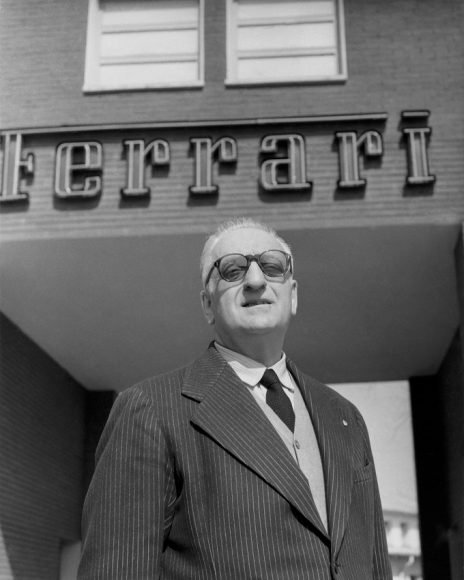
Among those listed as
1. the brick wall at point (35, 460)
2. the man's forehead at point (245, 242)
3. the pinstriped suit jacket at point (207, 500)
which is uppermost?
the brick wall at point (35, 460)

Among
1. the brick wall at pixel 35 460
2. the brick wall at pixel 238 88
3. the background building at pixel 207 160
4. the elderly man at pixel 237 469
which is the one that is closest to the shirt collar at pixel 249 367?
the elderly man at pixel 237 469

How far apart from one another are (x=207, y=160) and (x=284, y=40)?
5.58 ft

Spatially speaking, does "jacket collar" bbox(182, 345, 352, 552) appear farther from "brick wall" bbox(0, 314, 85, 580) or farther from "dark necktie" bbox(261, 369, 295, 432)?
"brick wall" bbox(0, 314, 85, 580)

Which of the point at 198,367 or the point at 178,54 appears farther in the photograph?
the point at 178,54

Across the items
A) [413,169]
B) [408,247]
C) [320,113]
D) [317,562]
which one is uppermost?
[320,113]

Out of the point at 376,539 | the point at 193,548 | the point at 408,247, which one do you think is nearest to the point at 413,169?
the point at 408,247

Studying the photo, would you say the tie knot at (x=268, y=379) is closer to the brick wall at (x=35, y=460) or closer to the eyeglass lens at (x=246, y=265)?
the eyeglass lens at (x=246, y=265)

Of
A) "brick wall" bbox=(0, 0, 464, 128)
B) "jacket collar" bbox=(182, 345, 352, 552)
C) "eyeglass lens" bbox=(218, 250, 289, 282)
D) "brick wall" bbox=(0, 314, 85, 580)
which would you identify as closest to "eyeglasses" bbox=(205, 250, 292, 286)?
"eyeglass lens" bbox=(218, 250, 289, 282)

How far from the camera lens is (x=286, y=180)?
7.14m

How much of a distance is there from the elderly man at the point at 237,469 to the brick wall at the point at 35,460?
694 cm

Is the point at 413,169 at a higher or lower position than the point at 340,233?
higher

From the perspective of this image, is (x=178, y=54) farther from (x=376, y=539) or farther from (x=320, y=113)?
(x=376, y=539)

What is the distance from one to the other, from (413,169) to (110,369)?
567cm

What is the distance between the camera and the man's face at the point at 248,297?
212 centimetres
